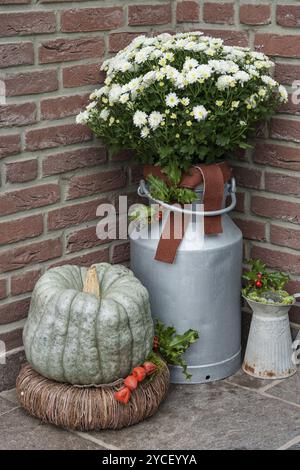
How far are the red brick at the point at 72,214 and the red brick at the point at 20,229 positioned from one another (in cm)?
6

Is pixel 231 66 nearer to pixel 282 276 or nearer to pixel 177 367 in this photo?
pixel 282 276

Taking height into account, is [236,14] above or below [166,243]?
above

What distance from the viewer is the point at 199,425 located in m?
3.07

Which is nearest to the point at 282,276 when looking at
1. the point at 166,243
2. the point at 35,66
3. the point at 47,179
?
the point at 166,243

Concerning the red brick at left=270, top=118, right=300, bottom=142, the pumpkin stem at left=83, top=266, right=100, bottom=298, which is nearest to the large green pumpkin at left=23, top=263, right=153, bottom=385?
the pumpkin stem at left=83, top=266, right=100, bottom=298

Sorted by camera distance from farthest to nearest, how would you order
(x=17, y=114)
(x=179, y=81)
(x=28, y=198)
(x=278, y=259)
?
(x=278, y=259), (x=28, y=198), (x=17, y=114), (x=179, y=81)

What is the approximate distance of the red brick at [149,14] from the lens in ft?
11.5

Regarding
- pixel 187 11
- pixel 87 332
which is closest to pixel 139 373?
pixel 87 332

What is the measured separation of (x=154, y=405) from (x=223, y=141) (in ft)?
3.09

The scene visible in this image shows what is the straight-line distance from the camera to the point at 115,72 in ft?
10.7

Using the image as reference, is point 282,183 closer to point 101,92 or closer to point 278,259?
point 278,259

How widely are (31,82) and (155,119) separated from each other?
47 centimetres
